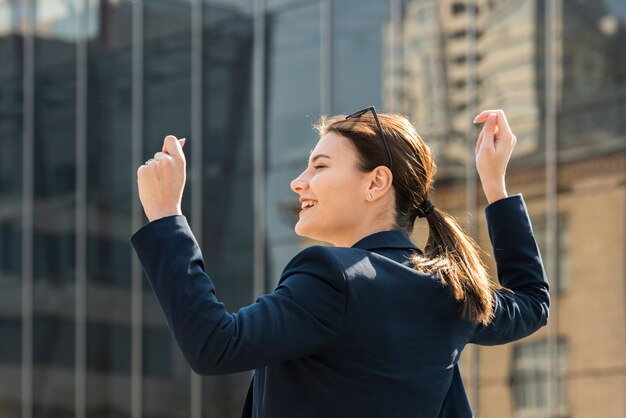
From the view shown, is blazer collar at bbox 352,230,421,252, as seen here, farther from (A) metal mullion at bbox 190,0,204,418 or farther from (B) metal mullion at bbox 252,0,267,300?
(A) metal mullion at bbox 190,0,204,418

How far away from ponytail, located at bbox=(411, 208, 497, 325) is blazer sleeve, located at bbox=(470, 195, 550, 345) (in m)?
0.10

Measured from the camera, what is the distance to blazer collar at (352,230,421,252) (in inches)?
106

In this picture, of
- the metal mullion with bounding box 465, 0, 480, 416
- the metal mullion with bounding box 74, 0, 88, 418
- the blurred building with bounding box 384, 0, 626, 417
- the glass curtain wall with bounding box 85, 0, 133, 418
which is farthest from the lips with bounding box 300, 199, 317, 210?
the metal mullion with bounding box 74, 0, 88, 418

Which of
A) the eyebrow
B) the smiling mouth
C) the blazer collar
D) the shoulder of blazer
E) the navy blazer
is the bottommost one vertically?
the navy blazer

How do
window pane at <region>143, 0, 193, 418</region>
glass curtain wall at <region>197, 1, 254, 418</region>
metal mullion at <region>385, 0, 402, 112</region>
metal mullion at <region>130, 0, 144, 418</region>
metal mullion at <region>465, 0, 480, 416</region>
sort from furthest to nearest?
metal mullion at <region>130, 0, 144, 418</region>, window pane at <region>143, 0, 193, 418</region>, glass curtain wall at <region>197, 1, 254, 418</region>, metal mullion at <region>385, 0, 402, 112</region>, metal mullion at <region>465, 0, 480, 416</region>

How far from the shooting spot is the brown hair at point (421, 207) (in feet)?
8.77

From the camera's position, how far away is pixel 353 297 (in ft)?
8.13

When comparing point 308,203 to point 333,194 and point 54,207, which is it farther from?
point 54,207

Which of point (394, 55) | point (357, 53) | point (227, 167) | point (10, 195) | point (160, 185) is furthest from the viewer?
point (10, 195)

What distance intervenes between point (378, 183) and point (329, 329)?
0.42 metres

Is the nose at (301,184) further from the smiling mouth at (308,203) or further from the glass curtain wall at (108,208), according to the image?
the glass curtain wall at (108,208)

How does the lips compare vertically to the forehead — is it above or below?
below

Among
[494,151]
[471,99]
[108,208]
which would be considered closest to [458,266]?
[494,151]

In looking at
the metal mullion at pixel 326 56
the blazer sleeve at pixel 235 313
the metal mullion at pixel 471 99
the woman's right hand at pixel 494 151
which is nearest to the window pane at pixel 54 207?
the metal mullion at pixel 326 56
